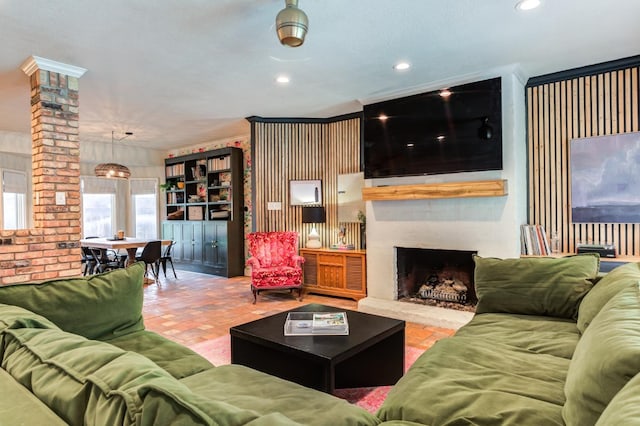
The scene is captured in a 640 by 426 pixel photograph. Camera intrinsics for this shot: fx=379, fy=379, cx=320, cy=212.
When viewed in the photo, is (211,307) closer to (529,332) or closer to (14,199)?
(529,332)

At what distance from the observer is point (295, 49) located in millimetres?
3408

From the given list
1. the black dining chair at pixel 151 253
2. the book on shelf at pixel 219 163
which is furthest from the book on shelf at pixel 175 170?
the black dining chair at pixel 151 253

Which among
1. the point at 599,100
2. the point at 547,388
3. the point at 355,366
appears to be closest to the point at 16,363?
the point at 547,388

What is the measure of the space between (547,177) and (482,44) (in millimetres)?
1693

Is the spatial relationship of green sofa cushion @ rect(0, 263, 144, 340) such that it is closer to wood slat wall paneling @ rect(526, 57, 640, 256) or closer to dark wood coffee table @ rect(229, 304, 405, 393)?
dark wood coffee table @ rect(229, 304, 405, 393)

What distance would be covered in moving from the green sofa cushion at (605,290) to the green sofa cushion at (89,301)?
242cm

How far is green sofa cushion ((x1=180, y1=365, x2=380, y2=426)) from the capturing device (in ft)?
3.97

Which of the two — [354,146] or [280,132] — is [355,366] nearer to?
[354,146]

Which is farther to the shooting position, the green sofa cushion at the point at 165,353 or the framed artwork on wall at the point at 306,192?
the framed artwork on wall at the point at 306,192

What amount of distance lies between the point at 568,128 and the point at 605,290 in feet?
8.92

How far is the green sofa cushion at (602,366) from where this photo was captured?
0.91 metres

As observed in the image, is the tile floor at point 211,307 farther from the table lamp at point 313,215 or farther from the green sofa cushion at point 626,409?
the green sofa cushion at point 626,409

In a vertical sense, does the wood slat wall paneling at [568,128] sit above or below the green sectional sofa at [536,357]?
above

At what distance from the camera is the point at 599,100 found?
3.83 meters
